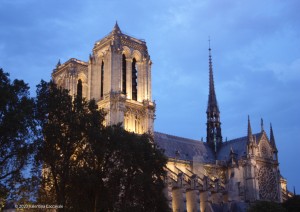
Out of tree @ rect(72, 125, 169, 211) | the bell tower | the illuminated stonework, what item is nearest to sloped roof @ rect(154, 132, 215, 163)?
the illuminated stonework

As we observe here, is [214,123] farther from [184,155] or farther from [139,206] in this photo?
[139,206]

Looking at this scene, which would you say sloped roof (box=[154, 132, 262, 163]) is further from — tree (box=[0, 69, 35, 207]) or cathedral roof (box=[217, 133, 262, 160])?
tree (box=[0, 69, 35, 207])

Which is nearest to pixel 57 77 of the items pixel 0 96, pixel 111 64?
pixel 111 64

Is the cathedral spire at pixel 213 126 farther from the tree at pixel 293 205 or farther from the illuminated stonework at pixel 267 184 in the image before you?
the tree at pixel 293 205

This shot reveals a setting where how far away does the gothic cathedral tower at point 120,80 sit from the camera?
62250 millimetres

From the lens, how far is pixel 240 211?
217 ft

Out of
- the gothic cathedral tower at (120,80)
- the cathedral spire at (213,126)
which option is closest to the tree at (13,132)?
the gothic cathedral tower at (120,80)

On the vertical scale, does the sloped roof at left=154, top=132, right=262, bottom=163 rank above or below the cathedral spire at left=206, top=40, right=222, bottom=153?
below

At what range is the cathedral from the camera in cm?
6375

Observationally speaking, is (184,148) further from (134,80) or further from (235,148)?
(134,80)

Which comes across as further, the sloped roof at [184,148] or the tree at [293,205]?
the sloped roof at [184,148]

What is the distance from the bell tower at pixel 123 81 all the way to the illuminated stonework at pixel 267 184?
69.7 feet

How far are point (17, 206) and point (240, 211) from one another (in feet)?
134

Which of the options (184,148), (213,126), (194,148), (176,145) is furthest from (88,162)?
(213,126)
